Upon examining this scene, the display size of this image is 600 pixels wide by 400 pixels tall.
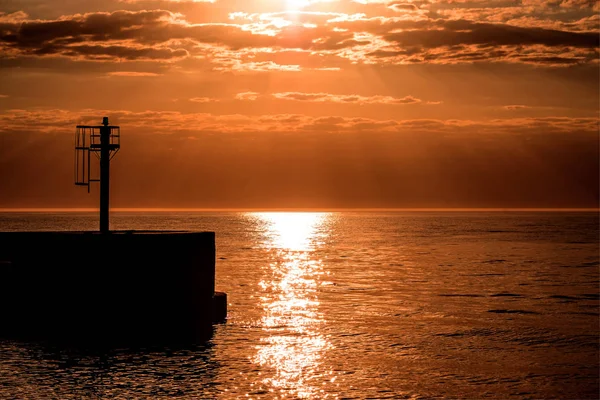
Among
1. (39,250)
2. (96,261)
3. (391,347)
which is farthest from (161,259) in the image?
(391,347)

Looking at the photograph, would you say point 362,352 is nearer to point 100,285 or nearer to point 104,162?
point 100,285

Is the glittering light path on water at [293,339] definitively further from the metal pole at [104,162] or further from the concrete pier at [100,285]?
the metal pole at [104,162]

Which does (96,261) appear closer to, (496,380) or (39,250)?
(39,250)

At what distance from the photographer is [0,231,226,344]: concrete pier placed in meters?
26.3

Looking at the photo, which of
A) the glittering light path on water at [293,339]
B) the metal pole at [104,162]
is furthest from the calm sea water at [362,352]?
the metal pole at [104,162]

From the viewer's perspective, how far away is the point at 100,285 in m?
26.3

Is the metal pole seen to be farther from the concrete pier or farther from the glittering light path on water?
the glittering light path on water

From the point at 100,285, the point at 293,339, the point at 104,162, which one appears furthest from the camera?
the point at 104,162

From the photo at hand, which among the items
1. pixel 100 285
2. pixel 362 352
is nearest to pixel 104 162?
pixel 100 285

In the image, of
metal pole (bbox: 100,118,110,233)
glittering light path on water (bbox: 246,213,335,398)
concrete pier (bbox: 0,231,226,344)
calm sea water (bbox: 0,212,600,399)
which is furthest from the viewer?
metal pole (bbox: 100,118,110,233)

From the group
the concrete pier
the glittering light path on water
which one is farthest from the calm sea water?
the concrete pier

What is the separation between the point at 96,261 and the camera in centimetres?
2622

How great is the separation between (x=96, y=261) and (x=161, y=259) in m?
2.07

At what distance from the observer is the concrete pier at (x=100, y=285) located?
86.2 feet
